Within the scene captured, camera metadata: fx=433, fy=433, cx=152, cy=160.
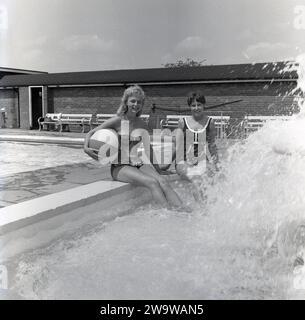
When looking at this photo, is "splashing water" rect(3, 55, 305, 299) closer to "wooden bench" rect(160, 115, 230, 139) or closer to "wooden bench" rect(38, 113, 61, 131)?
"wooden bench" rect(160, 115, 230, 139)

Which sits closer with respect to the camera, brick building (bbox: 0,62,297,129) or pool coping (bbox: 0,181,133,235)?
pool coping (bbox: 0,181,133,235)

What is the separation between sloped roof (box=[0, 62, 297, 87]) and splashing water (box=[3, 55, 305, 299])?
12427 millimetres

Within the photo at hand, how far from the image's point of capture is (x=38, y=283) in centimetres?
320

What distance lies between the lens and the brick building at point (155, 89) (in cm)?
1658

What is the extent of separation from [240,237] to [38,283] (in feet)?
6.70

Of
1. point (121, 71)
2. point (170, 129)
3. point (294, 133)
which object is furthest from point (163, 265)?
point (121, 71)

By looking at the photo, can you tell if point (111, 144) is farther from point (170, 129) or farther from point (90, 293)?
point (170, 129)

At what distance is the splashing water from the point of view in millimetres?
3176

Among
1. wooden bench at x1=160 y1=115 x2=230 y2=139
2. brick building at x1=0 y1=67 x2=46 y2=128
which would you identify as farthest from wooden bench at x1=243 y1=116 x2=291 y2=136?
brick building at x1=0 y1=67 x2=46 y2=128

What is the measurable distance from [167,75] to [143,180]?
14.4 m

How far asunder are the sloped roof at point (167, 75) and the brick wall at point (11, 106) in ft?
1.90

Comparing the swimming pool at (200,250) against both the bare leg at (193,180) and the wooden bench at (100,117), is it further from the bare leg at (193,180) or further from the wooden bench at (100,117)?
the wooden bench at (100,117)

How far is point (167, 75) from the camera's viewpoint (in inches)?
747

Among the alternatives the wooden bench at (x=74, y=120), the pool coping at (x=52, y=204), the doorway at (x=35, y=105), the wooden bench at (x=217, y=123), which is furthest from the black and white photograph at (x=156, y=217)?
the doorway at (x=35, y=105)
